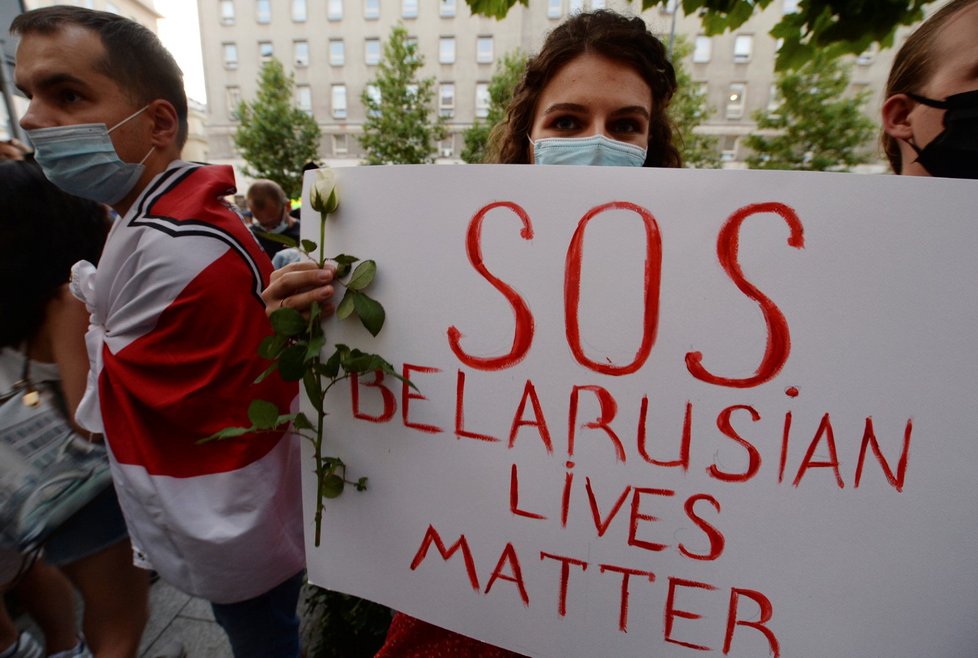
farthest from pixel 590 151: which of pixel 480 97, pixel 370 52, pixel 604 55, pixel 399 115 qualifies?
pixel 370 52

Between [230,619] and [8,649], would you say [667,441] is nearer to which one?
[230,619]

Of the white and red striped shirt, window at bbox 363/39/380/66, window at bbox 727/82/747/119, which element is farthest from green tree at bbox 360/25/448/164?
the white and red striped shirt

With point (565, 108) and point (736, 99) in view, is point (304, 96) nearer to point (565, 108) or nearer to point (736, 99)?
point (736, 99)

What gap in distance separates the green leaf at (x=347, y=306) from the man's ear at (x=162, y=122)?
0.90 meters

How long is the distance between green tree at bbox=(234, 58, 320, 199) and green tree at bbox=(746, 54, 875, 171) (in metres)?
17.3

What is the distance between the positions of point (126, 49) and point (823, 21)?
2.00 meters

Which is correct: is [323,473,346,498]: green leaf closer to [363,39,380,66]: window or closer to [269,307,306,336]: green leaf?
[269,307,306,336]: green leaf

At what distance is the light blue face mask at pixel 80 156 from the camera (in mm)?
1179

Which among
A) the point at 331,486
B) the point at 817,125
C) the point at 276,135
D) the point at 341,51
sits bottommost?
the point at 331,486

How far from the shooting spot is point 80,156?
3.89 ft

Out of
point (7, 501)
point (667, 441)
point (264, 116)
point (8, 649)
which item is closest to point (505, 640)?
point (667, 441)

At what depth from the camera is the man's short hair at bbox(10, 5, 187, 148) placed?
3.73 feet

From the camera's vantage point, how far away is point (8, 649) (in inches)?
68.1

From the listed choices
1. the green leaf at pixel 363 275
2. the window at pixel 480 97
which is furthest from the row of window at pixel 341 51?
the green leaf at pixel 363 275
